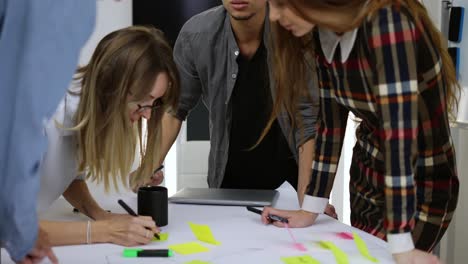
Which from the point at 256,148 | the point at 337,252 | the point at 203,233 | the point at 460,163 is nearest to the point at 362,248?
the point at 337,252

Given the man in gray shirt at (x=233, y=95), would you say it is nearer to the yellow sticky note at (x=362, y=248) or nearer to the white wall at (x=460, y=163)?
the yellow sticky note at (x=362, y=248)

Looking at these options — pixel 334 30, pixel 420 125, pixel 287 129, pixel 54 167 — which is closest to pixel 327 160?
pixel 420 125

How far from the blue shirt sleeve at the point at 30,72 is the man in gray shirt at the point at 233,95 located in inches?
51.4

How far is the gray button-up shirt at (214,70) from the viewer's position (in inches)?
80.3

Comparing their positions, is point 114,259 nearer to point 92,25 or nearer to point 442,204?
point 92,25

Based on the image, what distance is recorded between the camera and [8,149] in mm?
692

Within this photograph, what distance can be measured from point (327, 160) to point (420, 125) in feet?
0.86

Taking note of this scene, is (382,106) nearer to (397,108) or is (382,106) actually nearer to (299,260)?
(397,108)

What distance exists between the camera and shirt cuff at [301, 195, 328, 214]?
1450mm

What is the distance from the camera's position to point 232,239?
1309mm

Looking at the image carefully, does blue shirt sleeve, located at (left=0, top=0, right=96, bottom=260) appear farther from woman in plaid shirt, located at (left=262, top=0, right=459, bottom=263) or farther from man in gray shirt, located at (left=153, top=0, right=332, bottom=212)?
man in gray shirt, located at (left=153, top=0, right=332, bottom=212)

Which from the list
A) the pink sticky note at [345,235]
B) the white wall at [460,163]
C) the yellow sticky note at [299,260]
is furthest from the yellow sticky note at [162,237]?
the white wall at [460,163]

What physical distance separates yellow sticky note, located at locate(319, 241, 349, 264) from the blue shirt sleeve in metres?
0.67

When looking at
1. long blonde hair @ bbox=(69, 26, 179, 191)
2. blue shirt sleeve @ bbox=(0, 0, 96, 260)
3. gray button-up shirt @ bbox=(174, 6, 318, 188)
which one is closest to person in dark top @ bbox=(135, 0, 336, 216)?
gray button-up shirt @ bbox=(174, 6, 318, 188)
